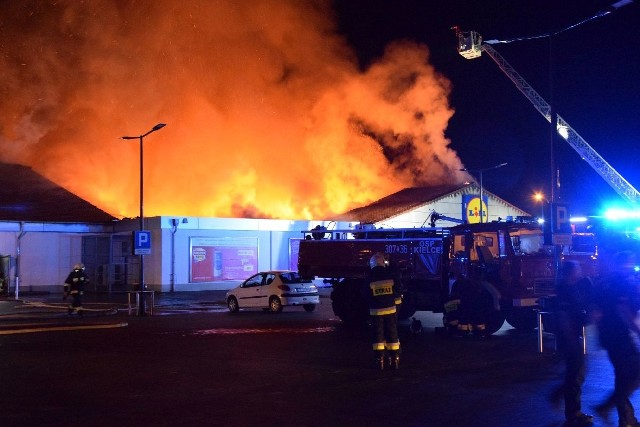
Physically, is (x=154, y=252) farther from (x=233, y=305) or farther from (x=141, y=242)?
(x=141, y=242)

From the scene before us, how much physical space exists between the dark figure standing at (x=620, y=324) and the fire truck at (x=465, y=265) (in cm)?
724

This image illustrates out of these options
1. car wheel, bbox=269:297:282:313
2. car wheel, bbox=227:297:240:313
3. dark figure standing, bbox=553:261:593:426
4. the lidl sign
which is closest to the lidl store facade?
the lidl sign

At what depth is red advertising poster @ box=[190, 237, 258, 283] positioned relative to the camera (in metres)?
36.0

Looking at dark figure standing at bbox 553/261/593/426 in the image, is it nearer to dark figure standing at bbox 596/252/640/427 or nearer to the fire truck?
dark figure standing at bbox 596/252/640/427

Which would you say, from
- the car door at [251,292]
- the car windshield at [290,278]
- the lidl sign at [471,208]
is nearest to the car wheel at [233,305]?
the car door at [251,292]

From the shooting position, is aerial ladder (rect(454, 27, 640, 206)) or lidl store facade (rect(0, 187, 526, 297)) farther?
aerial ladder (rect(454, 27, 640, 206))

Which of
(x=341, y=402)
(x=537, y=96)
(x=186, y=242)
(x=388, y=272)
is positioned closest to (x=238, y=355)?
(x=388, y=272)

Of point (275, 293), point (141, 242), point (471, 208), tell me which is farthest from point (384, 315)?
point (471, 208)

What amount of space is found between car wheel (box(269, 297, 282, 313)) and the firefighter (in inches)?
493

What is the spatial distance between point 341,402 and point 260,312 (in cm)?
1565

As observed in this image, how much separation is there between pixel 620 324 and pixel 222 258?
30646 millimetres

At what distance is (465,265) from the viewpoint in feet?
51.9

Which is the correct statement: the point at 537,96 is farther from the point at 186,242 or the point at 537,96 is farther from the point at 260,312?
the point at 260,312

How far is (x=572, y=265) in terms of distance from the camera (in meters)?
8.09
